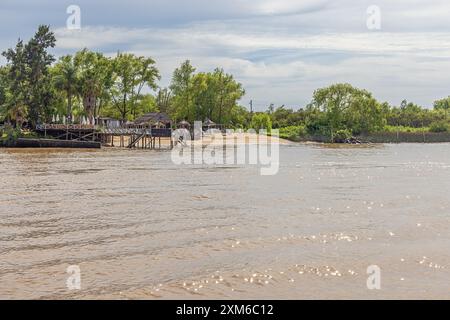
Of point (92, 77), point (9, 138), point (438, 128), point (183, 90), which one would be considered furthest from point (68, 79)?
point (438, 128)

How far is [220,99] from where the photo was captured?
111m

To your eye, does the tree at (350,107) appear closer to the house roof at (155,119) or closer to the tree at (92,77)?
the house roof at (155,119)

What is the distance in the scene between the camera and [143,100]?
111 m

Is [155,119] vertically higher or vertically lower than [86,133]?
higher

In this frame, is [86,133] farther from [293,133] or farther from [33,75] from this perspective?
[293,133]

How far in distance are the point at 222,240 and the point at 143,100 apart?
99.6m

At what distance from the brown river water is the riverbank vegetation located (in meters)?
48.3

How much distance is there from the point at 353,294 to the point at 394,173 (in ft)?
88.1

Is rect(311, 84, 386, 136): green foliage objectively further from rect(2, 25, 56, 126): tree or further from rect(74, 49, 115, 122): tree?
rect(2, 25, 56, 126): tree

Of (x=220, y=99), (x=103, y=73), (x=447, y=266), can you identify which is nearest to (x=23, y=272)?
(x=447, y=266)

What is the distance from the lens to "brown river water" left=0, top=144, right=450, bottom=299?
10203mm

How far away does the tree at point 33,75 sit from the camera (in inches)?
2746
